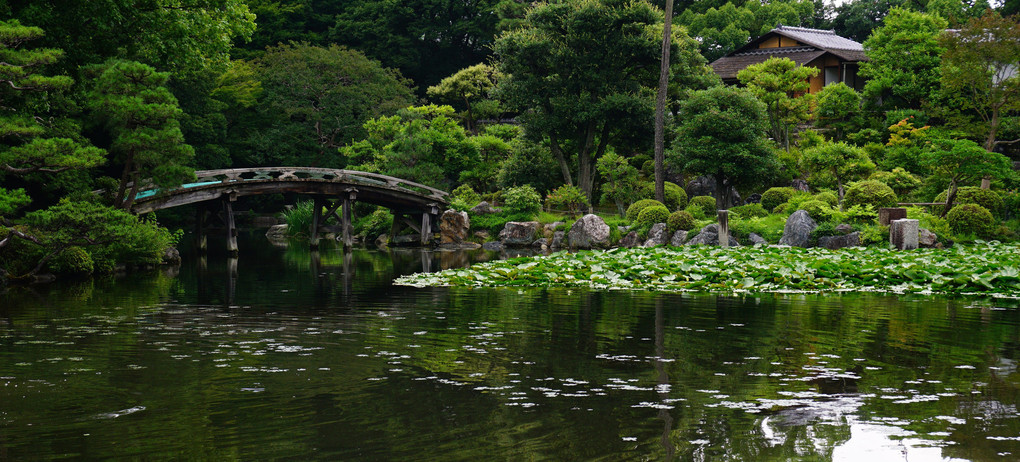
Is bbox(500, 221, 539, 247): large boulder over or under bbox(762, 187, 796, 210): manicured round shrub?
under

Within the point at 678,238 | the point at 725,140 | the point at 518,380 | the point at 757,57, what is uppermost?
the point at 757,57

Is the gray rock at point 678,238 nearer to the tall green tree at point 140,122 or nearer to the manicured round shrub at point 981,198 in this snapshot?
the manicured round shrub at point 981,198

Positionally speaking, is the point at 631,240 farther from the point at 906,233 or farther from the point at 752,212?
the point at 906,233

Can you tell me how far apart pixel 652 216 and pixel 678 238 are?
183 centimetres

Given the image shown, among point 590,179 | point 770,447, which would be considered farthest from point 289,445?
point 590,179

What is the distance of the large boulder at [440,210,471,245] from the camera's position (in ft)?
105

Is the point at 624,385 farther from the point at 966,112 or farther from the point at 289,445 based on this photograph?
the point at 966,112

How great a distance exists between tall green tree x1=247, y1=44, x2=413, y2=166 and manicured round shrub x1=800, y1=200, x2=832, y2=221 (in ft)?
80.8

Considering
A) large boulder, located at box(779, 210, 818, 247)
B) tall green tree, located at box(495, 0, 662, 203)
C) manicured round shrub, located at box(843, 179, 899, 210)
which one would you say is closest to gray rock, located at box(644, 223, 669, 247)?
large boulder, located at box(779, 210, 818, 247)

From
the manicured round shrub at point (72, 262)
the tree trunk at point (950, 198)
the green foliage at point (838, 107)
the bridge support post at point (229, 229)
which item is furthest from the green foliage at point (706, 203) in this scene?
the manicured round shrub at point (72, 262)


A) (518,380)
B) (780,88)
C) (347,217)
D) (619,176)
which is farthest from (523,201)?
(518,380)

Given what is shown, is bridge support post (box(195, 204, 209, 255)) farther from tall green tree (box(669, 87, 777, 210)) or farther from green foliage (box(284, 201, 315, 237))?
tall green tree (box(669, 87, 777, 210))

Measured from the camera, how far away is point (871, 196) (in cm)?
2334

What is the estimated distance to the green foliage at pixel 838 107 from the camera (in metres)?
32.6
